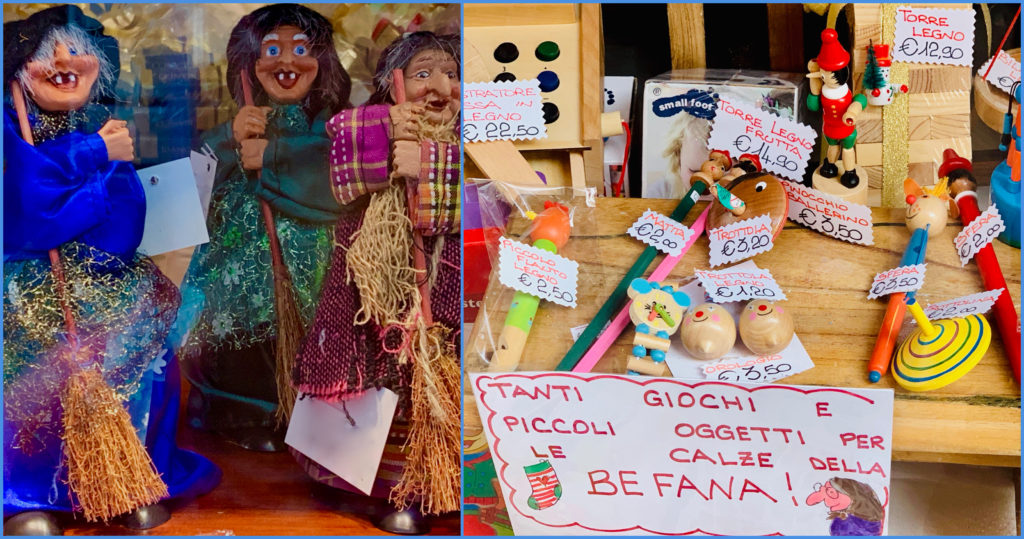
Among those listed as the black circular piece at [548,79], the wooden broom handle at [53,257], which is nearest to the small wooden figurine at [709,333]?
the black circular piece at [548,79]

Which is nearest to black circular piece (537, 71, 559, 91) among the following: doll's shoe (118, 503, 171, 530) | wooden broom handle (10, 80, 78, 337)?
wooden broom handle (10, 80, 78, 337)

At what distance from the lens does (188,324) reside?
5.29ft

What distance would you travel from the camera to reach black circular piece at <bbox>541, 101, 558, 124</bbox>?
169 centimetres

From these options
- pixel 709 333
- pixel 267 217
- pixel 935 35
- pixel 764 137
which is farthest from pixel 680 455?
pixel 935 35

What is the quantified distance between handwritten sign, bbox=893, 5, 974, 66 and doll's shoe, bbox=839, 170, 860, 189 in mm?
226

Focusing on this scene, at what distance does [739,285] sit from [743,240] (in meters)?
0.10

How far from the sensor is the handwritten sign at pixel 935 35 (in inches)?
65.1

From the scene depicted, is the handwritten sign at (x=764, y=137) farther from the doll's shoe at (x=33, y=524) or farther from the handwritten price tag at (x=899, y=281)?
the doll's shoe at (x=33, y=524)

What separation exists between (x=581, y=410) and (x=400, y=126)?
51 centimetres

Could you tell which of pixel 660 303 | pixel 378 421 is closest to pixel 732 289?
pixel 660 303

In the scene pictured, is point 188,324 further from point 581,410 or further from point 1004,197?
point 1004,197

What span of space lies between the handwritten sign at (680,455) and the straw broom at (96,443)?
0.60 meters

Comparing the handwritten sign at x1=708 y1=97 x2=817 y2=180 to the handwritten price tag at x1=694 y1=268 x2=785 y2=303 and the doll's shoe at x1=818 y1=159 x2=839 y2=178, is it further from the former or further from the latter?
the handwritten price tag at x1=694 y1=268 x2=785 y2=303

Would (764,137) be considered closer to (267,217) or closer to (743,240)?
(743,240)
